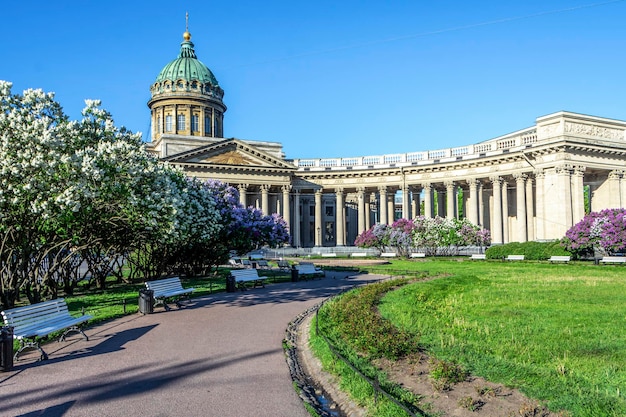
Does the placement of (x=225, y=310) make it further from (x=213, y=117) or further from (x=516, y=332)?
(x=213, y=117)

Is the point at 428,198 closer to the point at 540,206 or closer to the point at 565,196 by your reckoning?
the point at 540,206

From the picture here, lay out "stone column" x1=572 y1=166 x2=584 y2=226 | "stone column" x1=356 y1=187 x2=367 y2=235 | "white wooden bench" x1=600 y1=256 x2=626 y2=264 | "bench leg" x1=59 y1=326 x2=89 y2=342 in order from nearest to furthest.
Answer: "bench leg" x1=59 y1=326 x2=89 y2=342
"white wooden bench" x1=600 y1=256 x2=626 y2=264
"stone column" x1=572 y1=166 x2=584 y2=226
"stone column" x1=356 y1=187 x2=367 y2=235

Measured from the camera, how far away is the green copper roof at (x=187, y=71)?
7388 cm

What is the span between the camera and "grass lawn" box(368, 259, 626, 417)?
25.2 ft

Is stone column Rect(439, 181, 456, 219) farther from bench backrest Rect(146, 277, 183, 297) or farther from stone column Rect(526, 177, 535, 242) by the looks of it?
bench backrest Rect(146, 277, 183, 297)

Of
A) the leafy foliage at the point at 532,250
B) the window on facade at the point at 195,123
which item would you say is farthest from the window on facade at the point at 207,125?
the leafy foliage at the point at 532,250

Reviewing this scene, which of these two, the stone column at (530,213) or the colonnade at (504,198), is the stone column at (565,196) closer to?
the colonnade at (504,198)

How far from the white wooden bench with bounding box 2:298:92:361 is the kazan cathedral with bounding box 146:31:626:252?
39.3m

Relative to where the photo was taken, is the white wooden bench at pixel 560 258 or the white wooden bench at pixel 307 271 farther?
the white wooden bench at pixel 560 258

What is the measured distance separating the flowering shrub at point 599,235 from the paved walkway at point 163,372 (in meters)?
27.3

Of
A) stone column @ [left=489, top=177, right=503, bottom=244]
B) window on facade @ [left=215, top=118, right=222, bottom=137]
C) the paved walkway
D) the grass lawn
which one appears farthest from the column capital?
the paved walkway

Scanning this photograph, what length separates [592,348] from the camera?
9969mm

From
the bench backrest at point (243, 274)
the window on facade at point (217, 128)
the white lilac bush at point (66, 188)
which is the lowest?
the bench backrest at point (243, 274)

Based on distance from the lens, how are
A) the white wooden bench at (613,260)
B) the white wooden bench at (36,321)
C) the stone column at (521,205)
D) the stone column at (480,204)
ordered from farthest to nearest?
1. the stone column at (480,204)
2. the stone column at (521,205)
3. the white wooden bench at (613,260)
4. the white wooden bench at (36,321)
